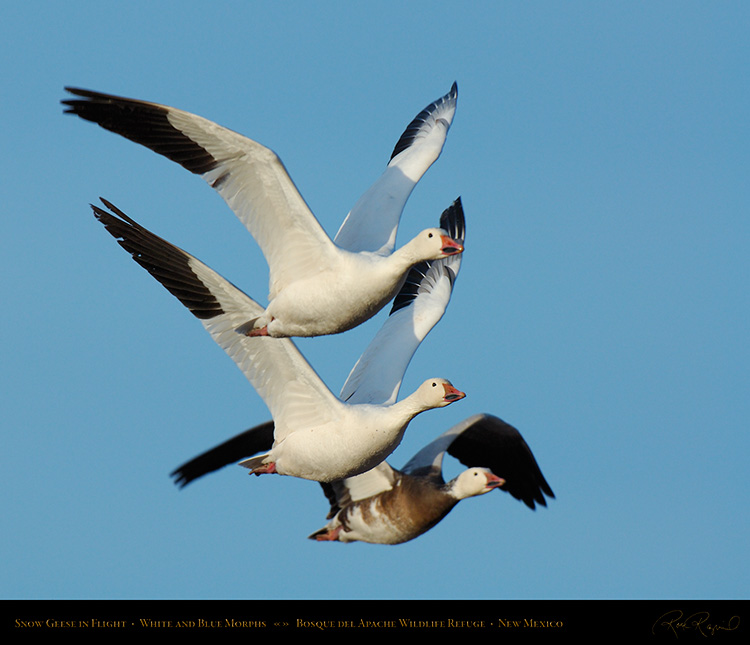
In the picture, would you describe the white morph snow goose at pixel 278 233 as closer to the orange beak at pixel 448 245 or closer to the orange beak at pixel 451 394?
the orange beak at pixel 448 245

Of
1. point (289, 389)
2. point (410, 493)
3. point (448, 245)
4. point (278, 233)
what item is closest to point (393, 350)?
point (410, 493)

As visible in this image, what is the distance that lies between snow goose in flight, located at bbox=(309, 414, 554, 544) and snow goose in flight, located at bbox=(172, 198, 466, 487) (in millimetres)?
980

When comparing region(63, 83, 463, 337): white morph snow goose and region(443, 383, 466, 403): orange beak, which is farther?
region(443, 383, 466, 403): orange beak

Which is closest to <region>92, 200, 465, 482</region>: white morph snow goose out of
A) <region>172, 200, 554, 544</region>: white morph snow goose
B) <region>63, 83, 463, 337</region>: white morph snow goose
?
<region>63, 83, 463, 337</region>: white morph snow goose

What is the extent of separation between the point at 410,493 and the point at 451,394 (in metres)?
2.23

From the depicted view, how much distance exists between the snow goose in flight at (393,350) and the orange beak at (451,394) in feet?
3.27

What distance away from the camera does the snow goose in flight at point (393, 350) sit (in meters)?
13.8

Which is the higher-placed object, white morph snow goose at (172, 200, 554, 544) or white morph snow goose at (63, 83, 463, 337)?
white morph snow goose at (63, 83, 463, 337)

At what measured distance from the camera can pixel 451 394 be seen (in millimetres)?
12266

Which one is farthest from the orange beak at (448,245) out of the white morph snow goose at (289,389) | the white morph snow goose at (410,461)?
the white morph snow goose at (410,461)

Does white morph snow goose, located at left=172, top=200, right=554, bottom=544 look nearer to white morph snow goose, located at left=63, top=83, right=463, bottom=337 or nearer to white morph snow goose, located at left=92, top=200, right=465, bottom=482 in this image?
white morph snow goose, located at left=92, top=200, right=465, bottom=482

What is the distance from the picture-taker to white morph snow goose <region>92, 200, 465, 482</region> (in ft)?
39.8

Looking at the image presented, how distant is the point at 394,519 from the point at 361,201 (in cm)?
354

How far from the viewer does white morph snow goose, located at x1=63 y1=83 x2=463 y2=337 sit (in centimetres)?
1126
